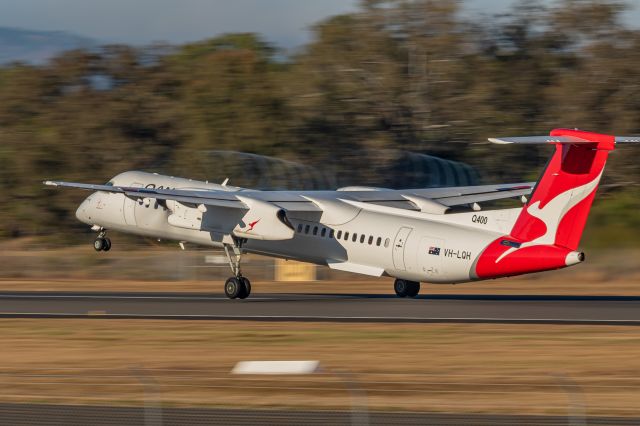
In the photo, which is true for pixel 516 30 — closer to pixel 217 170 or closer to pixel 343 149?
pixel 343 149

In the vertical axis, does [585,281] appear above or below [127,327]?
below

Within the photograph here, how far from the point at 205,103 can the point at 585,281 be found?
33.3m

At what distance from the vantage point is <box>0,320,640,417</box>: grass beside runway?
17156 millimetres

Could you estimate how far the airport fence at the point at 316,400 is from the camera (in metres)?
15.3

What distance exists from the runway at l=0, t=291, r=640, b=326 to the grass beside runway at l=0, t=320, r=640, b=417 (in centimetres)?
148

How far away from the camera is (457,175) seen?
56.0 m

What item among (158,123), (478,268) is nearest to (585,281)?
(478,268)

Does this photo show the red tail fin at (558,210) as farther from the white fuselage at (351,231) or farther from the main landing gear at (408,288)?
the main landing gear at (408,288)

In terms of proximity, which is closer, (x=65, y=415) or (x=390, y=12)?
(x=65, y=415)

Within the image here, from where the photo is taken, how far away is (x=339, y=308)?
106 feet

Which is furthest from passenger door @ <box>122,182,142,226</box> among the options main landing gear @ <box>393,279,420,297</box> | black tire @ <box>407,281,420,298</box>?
black tire @ <box>407,281,420,298</box>

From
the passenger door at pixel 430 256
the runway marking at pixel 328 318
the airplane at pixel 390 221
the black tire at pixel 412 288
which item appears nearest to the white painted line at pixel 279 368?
the airplane at pixel 390 221

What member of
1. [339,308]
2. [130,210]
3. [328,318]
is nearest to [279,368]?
[328,318]

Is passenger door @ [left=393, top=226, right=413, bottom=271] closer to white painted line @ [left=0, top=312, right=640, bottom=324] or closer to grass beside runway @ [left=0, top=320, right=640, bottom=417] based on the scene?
white painted line @ [left=0, top=312, right=640, bottom=324]
